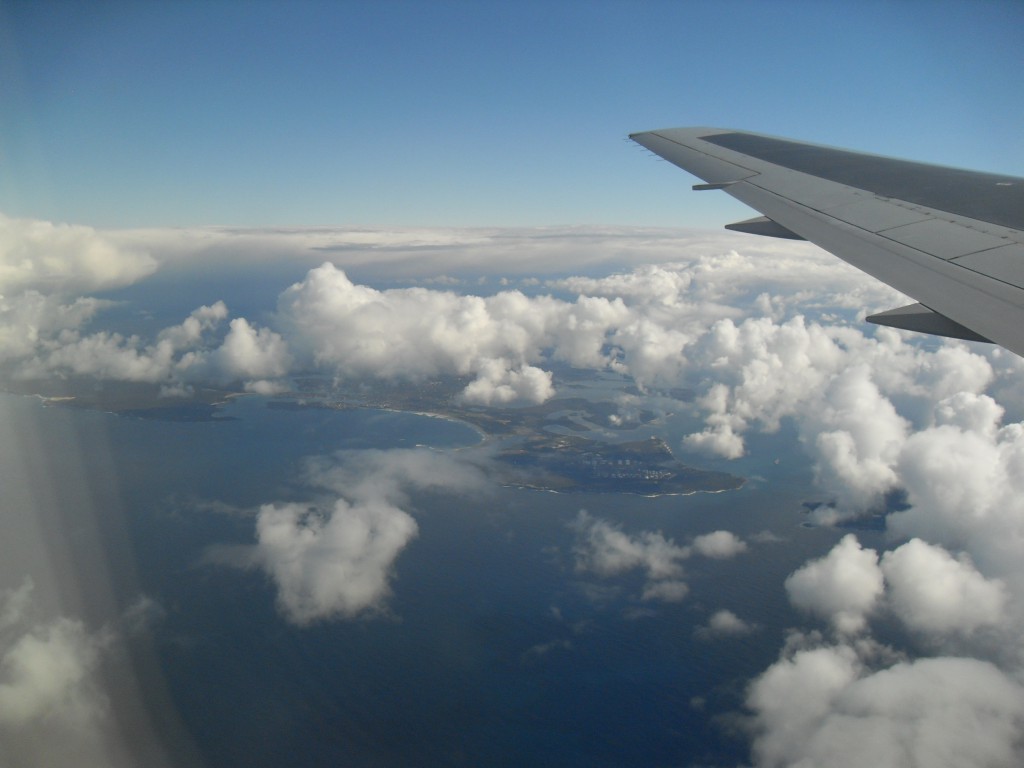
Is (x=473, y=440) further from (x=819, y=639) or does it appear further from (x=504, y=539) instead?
(x=819, y=639)

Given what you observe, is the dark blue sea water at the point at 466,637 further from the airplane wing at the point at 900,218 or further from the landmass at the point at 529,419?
the airplane wing at the point at 900,218

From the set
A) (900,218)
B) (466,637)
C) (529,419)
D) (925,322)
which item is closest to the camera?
(925,322)

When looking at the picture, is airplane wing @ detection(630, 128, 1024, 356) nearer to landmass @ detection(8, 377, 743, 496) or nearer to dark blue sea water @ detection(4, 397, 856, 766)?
dark blue sea water @ detection(4, 397, 856, 766)

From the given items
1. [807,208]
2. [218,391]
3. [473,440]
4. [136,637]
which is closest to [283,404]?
[218,391]

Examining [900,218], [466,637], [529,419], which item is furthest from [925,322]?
[529,419]

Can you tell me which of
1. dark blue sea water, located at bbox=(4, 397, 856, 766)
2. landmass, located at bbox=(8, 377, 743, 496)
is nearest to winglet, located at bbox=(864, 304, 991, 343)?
dark blue sea water, located at bbox=(4, 397, 856, 766)

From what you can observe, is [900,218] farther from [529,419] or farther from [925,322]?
[529,419]

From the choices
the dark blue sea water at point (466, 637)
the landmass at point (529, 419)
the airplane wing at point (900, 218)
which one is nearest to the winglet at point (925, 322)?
the airplane wing at point (900, 218)
